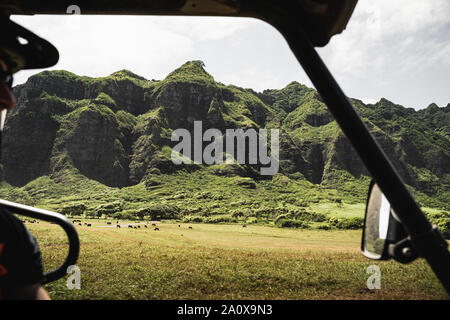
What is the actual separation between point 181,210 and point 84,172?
54126mm

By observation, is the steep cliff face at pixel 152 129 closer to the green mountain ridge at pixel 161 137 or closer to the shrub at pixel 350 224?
the green mountain ridge at pixel 161 137

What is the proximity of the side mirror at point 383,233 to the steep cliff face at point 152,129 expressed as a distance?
99288 millimetres

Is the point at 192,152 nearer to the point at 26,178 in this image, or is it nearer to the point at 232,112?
the point at 232,112

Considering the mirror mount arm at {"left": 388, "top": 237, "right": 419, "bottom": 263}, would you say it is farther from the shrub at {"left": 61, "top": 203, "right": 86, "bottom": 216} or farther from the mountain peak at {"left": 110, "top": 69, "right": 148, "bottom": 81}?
the mountain peak at {"left": 110, "top": 69, "right": 148, "bottom": 81}

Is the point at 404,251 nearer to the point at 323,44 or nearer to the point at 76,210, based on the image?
the point at 323,44

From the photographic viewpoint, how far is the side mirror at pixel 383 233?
1.18 meters

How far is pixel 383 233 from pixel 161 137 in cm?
11262

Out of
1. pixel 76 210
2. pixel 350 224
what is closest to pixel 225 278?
pixel 350 224

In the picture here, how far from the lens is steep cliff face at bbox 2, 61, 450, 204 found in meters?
→ 101

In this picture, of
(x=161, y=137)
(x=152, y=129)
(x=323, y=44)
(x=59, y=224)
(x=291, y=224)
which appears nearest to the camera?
(x=59, y=224)

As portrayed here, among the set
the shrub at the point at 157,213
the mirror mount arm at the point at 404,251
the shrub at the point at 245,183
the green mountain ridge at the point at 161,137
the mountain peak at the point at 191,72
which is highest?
the mountain peak at the point at 191,72

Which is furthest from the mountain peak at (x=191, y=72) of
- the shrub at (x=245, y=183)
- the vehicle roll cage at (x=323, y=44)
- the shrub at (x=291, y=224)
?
the vehicle roll cage at (x=323, y=44)

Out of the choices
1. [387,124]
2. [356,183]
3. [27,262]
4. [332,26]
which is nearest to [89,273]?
[27,262]

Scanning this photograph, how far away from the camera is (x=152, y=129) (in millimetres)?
110625
